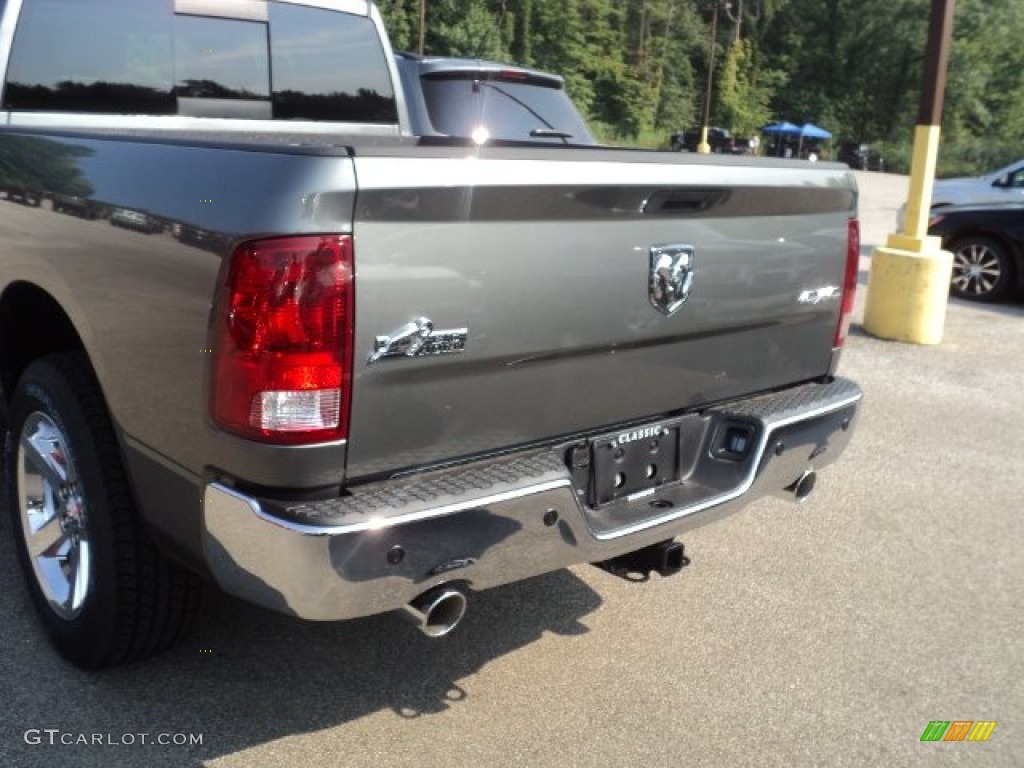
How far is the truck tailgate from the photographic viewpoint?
2344 mm

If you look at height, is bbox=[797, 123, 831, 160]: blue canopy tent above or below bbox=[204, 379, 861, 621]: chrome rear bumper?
above

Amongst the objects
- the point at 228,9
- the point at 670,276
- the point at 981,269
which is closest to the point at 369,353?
the point at 670,276

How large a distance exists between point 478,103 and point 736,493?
5.25m

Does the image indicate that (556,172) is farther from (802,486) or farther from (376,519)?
(802,486)

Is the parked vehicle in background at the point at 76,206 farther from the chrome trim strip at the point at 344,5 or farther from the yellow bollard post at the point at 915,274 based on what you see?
the yellow bollard post at the point at 915,274

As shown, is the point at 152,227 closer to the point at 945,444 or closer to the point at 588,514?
the point at 588,514

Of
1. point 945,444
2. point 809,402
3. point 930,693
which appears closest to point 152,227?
point 809,402

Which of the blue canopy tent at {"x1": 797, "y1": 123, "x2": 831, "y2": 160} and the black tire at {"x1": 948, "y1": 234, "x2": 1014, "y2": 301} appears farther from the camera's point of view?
the blue canopy tent at {"x1": 797, "y1": 123, "x2": 831, "y2": 160}

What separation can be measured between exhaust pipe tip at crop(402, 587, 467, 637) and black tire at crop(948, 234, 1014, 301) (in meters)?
9.56

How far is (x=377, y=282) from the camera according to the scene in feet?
7.51

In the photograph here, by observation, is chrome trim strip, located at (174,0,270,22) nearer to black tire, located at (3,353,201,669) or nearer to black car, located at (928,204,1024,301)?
black tire, located at (3,353,201,669)

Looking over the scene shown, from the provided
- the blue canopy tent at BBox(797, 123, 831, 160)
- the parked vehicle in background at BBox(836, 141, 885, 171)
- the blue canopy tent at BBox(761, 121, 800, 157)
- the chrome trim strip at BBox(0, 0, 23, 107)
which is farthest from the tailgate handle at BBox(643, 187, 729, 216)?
the blue canopy tent at BBox(797, 123, 831, 160)

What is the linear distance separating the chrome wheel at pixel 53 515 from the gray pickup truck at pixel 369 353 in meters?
0.01

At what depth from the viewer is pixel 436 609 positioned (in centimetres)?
250
